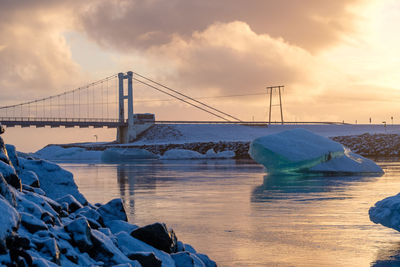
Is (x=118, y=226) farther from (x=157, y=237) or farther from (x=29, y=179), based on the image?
(x=29, y=179)

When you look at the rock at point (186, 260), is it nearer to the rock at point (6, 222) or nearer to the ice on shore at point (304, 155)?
the rock at point (6, 222)

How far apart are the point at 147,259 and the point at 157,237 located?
0.67 m

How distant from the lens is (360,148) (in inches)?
2112

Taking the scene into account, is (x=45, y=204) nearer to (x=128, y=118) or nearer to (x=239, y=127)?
(x=128, y=118)

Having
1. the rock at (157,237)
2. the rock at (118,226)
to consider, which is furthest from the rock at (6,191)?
the rock at (118,226)

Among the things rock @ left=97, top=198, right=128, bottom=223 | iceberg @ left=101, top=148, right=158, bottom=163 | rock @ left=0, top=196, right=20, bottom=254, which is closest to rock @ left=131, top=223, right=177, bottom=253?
rock @ left=97, top=198, right=128, bottom=223

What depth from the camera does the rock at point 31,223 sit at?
15.3 ft

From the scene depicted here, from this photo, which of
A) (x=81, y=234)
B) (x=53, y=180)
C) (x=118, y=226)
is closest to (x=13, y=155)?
(x=53, y=180)

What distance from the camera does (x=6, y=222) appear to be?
394 cm

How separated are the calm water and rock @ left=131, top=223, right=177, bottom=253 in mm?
648

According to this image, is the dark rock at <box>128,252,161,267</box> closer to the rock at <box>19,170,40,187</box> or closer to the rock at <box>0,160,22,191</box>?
the rock at <box>0,160,22,191</box>

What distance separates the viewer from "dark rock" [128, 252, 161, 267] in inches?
200

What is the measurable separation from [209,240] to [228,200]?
496 centimetres

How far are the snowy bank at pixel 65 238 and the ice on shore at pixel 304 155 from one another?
15.5 m
